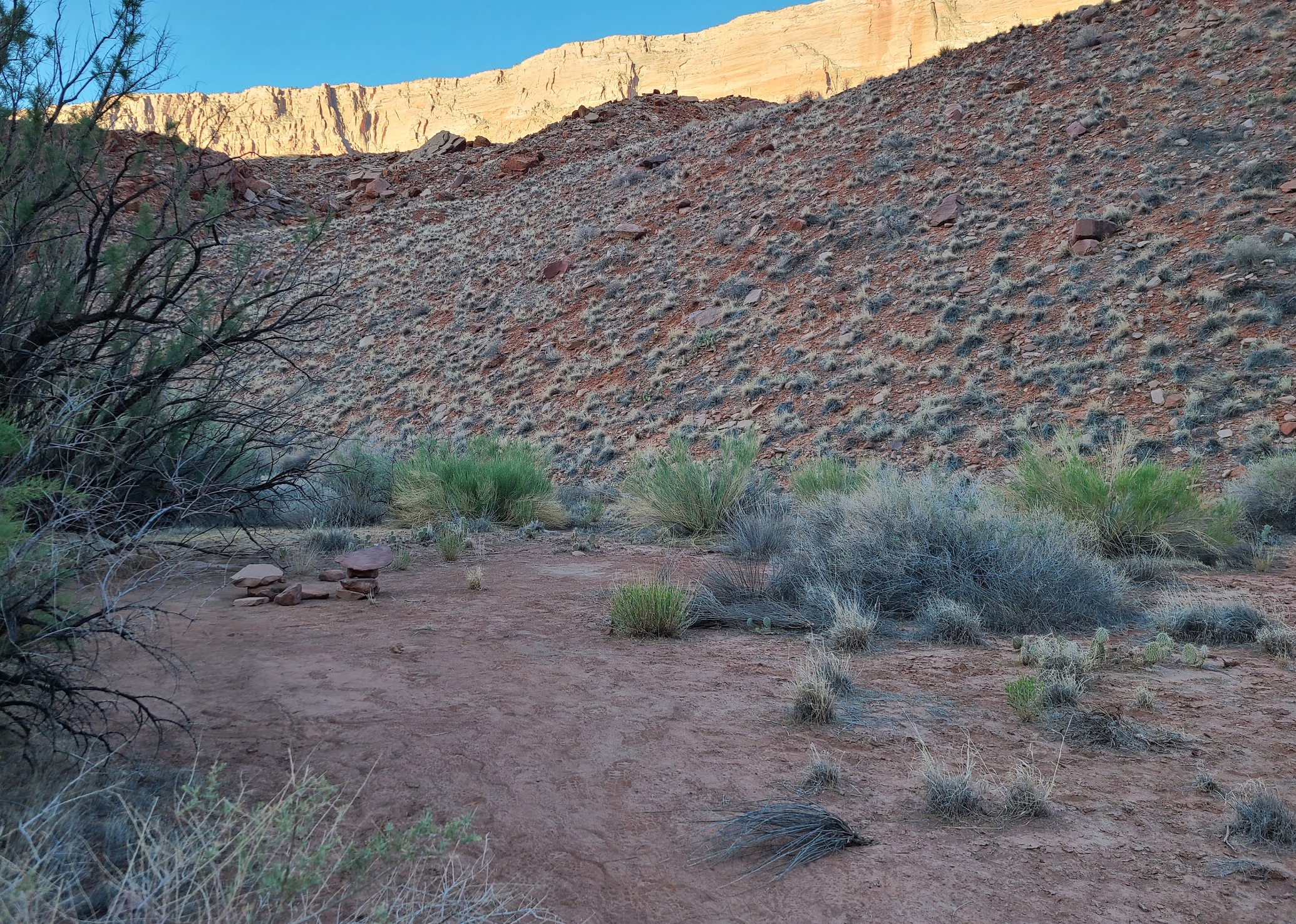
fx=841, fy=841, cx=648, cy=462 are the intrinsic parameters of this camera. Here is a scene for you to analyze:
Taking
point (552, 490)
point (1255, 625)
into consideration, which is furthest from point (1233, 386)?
point (552, 490)

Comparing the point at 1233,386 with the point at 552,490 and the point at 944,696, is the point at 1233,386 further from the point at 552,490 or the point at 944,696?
the point at 944,696

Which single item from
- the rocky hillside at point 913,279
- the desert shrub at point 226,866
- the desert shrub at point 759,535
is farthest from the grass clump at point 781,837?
the rocky hillside at point 913,279

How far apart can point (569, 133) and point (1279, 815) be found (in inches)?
1555

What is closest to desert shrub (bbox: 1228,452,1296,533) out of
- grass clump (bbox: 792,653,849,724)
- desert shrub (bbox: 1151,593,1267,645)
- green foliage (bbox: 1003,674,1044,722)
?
desert shrub (bbox: 1151,593,1267,645)

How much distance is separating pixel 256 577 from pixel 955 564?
5404 millimetres

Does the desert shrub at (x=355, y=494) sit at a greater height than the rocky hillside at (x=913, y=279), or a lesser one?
lesser

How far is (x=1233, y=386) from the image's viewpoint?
13070 millimetres

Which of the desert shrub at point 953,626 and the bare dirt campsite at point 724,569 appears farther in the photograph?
the desert shrub at point 953,626

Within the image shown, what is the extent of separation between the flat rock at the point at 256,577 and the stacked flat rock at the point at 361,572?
1.49 feet

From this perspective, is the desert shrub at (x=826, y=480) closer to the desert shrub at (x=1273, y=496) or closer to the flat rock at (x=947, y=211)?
the desert shrub at (x=1273, y=496)

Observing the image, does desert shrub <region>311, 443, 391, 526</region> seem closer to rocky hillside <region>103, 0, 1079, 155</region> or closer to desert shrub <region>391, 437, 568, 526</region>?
desert shrub <region>391, 437, 568, 526</region>

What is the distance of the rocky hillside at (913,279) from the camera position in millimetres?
14555

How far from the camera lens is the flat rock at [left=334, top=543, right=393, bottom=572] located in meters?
6.89

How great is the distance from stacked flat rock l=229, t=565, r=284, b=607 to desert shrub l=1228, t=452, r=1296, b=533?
10088 mm
